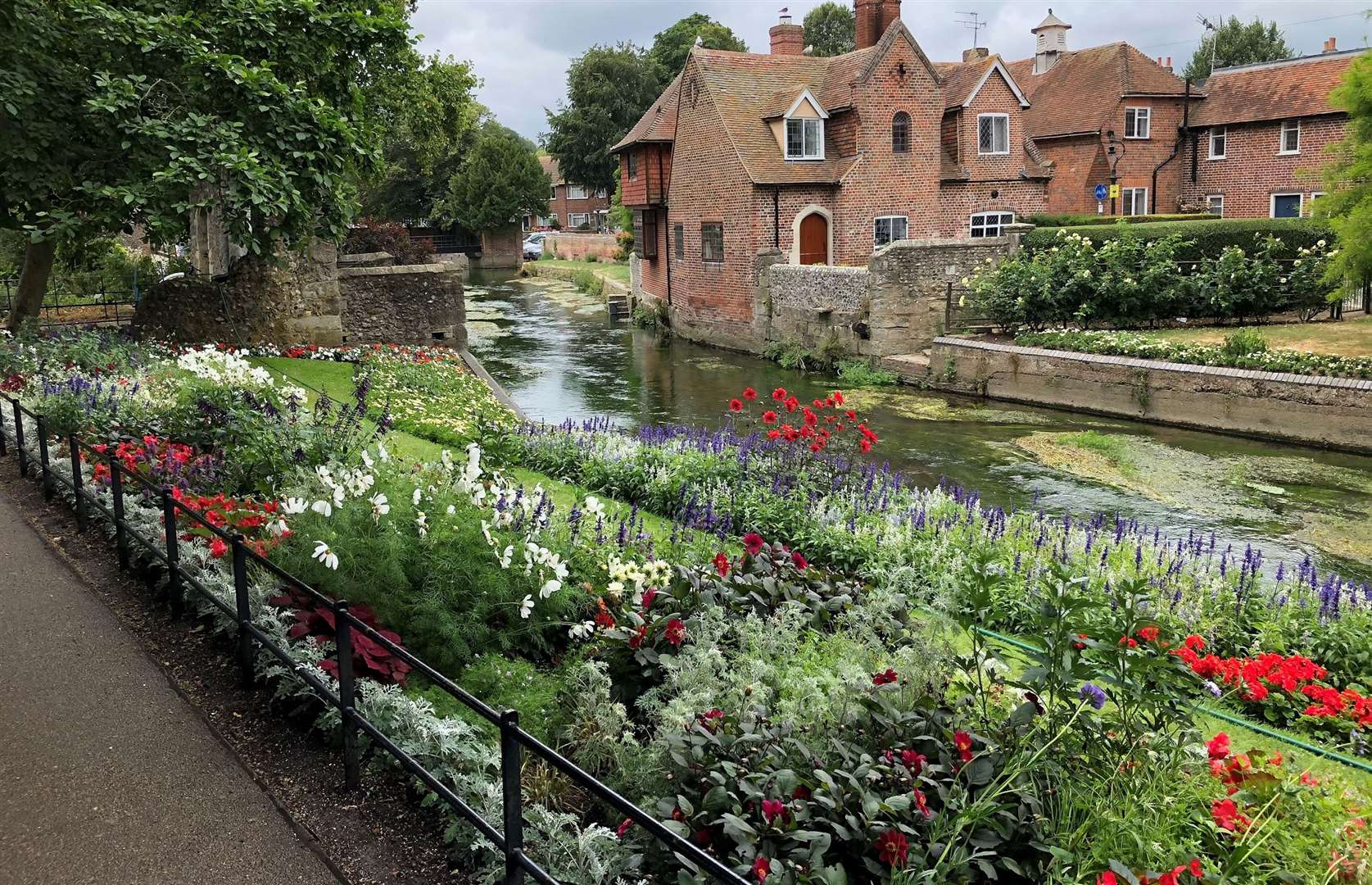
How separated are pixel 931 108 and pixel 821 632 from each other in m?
30.1

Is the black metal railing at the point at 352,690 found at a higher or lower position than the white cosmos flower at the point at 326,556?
lower

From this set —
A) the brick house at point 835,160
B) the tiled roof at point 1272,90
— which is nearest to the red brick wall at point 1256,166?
the tiled roof at point 1272,90

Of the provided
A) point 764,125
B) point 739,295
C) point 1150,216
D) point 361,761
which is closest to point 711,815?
point 361,761

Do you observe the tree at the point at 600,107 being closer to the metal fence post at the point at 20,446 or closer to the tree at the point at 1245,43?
the tree at the point at 1245,43

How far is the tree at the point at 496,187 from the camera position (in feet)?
219

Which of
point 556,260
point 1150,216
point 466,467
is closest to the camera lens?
point 466,467

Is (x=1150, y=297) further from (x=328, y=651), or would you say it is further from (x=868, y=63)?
(x=328, y=651)

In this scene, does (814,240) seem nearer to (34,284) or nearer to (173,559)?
(34,284)

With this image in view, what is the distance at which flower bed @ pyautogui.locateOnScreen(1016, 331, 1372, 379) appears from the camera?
702 inches

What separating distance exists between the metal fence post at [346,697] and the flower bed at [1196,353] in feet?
58.7

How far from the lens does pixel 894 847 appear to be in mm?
3721

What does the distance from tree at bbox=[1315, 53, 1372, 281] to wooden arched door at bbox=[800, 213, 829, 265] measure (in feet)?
47.0

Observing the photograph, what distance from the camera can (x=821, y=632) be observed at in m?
6.16

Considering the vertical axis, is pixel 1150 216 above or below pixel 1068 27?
→ below
